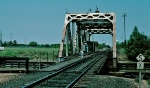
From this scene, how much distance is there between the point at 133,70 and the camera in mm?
45688

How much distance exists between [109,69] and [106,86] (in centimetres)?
2639

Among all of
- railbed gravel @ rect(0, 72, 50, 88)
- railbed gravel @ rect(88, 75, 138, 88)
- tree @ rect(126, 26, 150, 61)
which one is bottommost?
railbed gravel @ rect(88, 75, 138, 88)

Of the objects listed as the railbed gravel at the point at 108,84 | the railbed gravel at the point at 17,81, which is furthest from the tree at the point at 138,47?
the railbed gravel at the point at 17,81

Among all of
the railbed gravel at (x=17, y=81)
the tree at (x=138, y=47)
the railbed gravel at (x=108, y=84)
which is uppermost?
the tree at (x=138, y=47)

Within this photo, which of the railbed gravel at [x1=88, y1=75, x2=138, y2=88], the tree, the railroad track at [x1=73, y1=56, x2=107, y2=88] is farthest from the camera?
the tree

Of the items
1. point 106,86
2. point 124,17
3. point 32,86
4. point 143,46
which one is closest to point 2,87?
point 32,86

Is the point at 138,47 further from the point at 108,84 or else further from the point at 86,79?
the point at 108,84

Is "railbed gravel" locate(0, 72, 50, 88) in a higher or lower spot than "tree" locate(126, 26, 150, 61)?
lower

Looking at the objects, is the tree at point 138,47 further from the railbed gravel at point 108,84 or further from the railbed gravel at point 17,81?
the railbed gravel at point 17,81

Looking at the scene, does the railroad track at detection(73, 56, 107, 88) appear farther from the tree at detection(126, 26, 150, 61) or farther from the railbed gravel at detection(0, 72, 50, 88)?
the tree at detection(126, 26, 150, 61)

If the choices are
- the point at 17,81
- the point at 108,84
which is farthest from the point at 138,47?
the point at 17,81

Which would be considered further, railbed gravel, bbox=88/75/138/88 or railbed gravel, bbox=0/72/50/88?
railbed gravel, bbox=88/75/138/88

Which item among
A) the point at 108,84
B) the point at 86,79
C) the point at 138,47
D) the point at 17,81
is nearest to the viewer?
the point at 108,84

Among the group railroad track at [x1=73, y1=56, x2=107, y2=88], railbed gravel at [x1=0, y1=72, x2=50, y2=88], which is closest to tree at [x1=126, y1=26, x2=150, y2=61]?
railroad track at [x1=73, y1=56, x2=107, y2=88]
